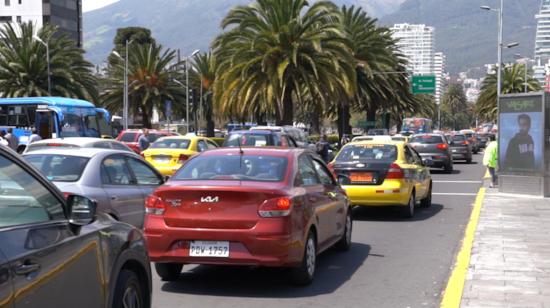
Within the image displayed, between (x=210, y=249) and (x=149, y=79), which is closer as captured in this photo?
(x=210, y=249)

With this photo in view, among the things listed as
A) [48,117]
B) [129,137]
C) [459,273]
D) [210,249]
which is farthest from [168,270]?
[48,117]

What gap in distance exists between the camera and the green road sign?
211ft

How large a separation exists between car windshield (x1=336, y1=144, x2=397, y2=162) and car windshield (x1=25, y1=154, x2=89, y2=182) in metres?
6.37

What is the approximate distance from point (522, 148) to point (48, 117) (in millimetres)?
23931

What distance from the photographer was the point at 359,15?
162ft

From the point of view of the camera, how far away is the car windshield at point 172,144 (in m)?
21.0

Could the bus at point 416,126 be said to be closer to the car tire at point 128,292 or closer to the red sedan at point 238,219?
the red sedan at point 238,219

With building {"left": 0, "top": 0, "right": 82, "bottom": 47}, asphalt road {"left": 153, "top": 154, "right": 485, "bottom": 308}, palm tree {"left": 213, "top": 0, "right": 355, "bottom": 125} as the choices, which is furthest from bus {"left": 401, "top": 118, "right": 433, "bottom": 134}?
asphalt road {"left": 153, "top": 154, "right": 485, "bottom": 308}

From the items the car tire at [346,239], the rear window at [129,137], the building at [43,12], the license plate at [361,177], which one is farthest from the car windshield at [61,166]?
the building at [43,12]

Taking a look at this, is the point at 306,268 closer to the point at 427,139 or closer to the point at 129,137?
the point at 427,139

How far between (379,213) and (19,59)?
133ft

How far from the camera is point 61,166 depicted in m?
9.59

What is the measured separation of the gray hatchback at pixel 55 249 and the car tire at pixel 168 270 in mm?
2996

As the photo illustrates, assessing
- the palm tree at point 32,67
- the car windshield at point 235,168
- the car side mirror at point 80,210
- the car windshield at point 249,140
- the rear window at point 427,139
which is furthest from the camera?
the palm tree at point 32,67
